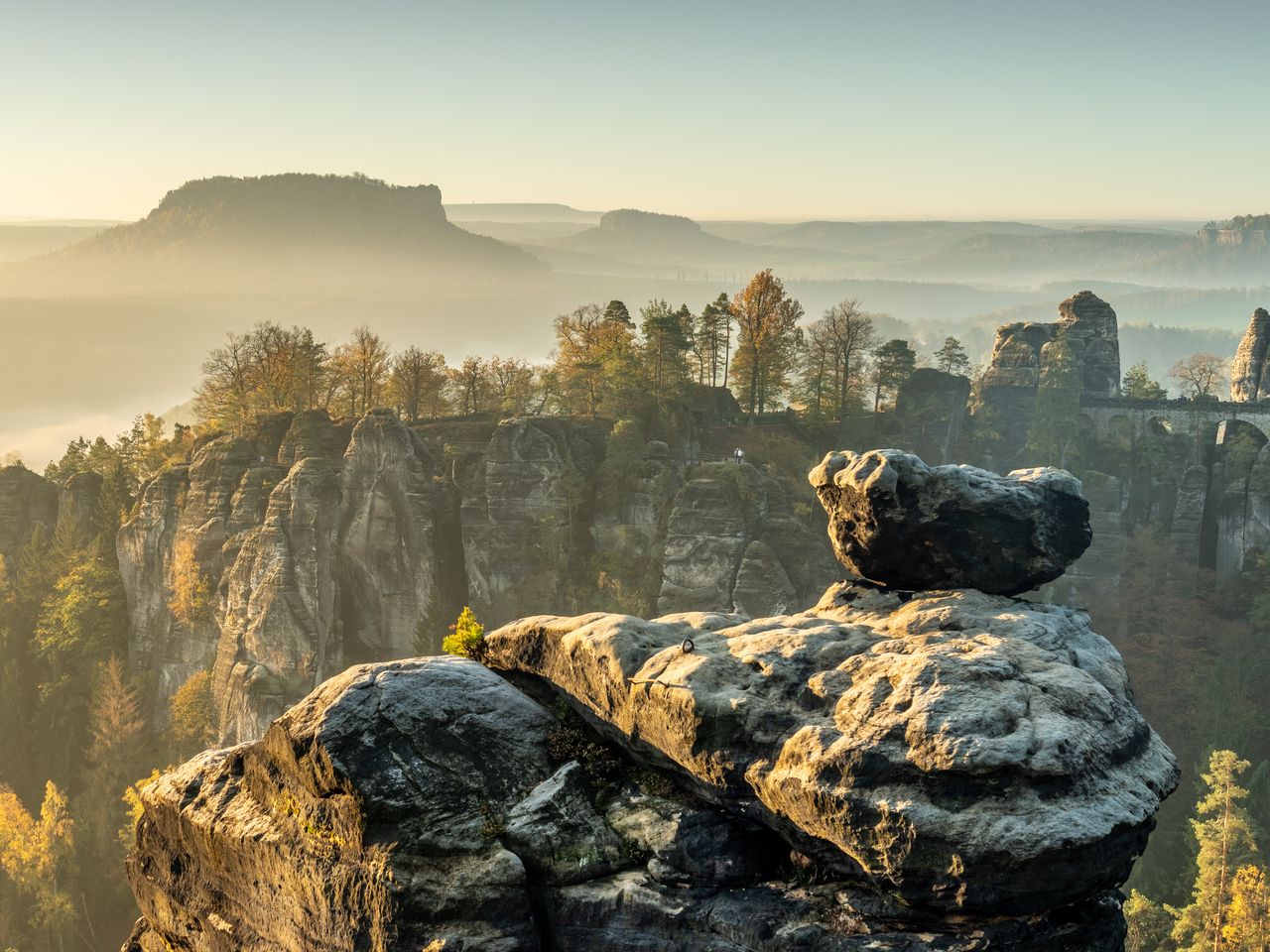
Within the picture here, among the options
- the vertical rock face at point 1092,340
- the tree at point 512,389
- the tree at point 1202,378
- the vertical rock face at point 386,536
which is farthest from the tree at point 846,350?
the vertical rock face at point 386,536

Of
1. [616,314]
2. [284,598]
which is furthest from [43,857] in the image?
[616,314]

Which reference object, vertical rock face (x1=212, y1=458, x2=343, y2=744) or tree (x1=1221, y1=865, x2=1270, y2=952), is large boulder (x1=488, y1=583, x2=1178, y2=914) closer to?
tree (x1=1221, y1=865, x2=1270, y2=952)

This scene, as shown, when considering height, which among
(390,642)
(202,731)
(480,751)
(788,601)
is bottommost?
(202,731)

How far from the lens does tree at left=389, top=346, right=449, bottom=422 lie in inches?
2933

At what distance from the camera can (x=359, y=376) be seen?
7612 centimetres

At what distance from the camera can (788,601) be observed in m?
57.3

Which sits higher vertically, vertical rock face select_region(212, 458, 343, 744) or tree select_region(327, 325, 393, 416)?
tree select_region(327, 325, 393, 416)

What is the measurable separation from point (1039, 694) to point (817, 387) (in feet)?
193

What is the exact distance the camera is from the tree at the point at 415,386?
244ft

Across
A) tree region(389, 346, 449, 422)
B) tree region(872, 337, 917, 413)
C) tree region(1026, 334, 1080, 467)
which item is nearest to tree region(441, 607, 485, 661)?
tree region(389, 346, 449, 422)

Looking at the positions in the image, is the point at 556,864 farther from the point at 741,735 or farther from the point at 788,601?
the point at 788,601

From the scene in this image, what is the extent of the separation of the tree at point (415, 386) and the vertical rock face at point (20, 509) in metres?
28.2

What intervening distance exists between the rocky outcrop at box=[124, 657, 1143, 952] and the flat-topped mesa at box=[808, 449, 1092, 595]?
6410mm

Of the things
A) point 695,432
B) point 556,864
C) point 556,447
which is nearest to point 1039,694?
point 556,864
